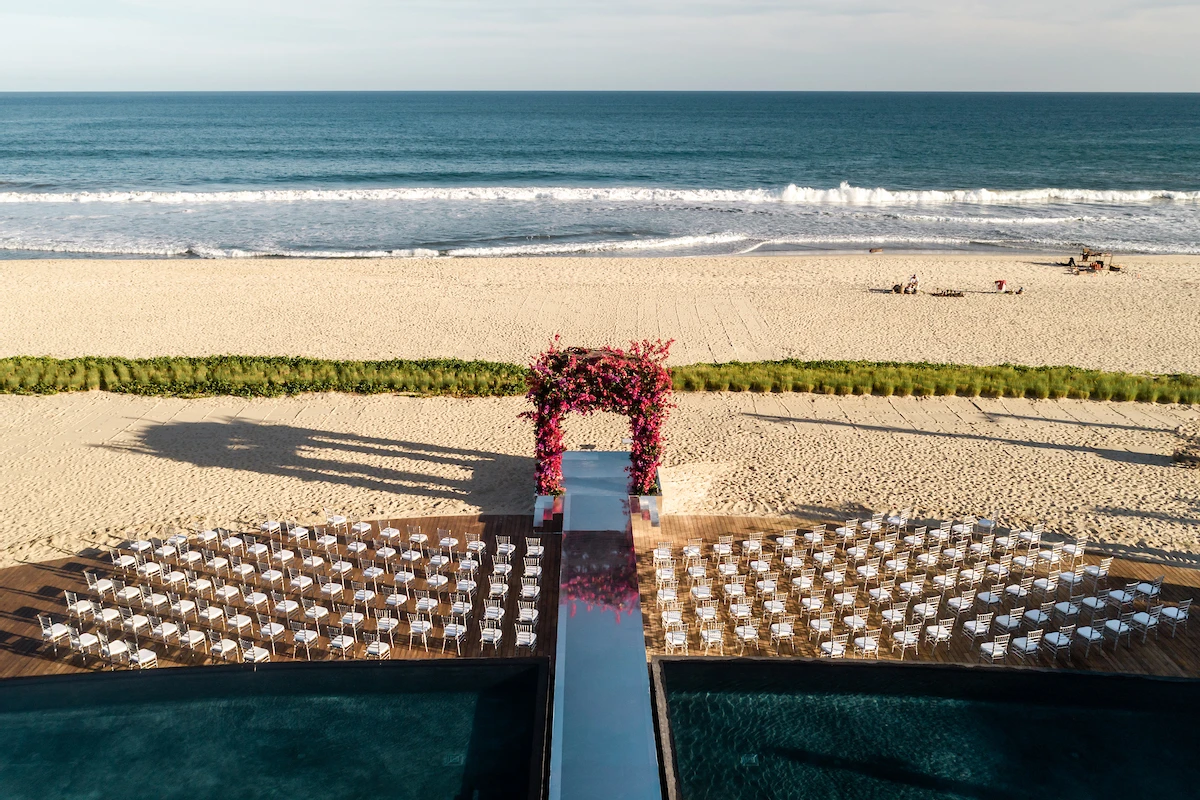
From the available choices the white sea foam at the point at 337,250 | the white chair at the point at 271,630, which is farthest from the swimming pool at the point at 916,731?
the white sea foam at the point at 337,250

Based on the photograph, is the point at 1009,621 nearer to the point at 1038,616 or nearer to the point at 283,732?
the point at 1038,616

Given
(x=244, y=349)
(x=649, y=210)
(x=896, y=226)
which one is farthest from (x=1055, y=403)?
(x=649, y=210)

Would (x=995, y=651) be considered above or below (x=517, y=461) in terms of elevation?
below

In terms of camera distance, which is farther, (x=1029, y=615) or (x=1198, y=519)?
(x=1198, y=519)

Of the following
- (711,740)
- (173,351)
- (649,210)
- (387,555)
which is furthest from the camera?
(649,210)

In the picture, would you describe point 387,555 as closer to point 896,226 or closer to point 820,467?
point 820,467

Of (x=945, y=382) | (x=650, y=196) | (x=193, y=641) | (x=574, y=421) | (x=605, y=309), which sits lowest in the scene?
(x=193, y=641)

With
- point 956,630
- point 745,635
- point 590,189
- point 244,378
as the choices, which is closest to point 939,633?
point 956,630

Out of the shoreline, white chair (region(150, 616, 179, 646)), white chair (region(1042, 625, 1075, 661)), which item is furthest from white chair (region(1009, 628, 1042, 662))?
the shoreline
